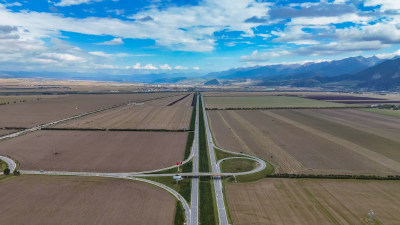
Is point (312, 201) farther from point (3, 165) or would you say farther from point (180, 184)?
point (3, 165)

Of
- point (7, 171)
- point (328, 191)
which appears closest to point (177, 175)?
point (328, 191)

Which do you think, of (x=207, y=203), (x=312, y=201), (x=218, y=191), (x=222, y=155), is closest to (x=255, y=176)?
(x=218, y=191)

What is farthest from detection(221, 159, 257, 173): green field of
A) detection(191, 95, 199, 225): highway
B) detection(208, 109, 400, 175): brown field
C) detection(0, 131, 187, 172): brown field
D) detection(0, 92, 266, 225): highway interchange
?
detection(0, 131, 187, 172): brown field

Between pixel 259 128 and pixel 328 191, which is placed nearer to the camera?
pixel 328 191

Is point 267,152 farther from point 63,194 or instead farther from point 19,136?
point 19,136

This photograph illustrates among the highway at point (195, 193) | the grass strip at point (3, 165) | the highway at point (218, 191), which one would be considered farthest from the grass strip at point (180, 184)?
the grass strip at point (3, 165)

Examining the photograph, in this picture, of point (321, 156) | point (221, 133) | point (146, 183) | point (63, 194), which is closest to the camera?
point (63, 194)
